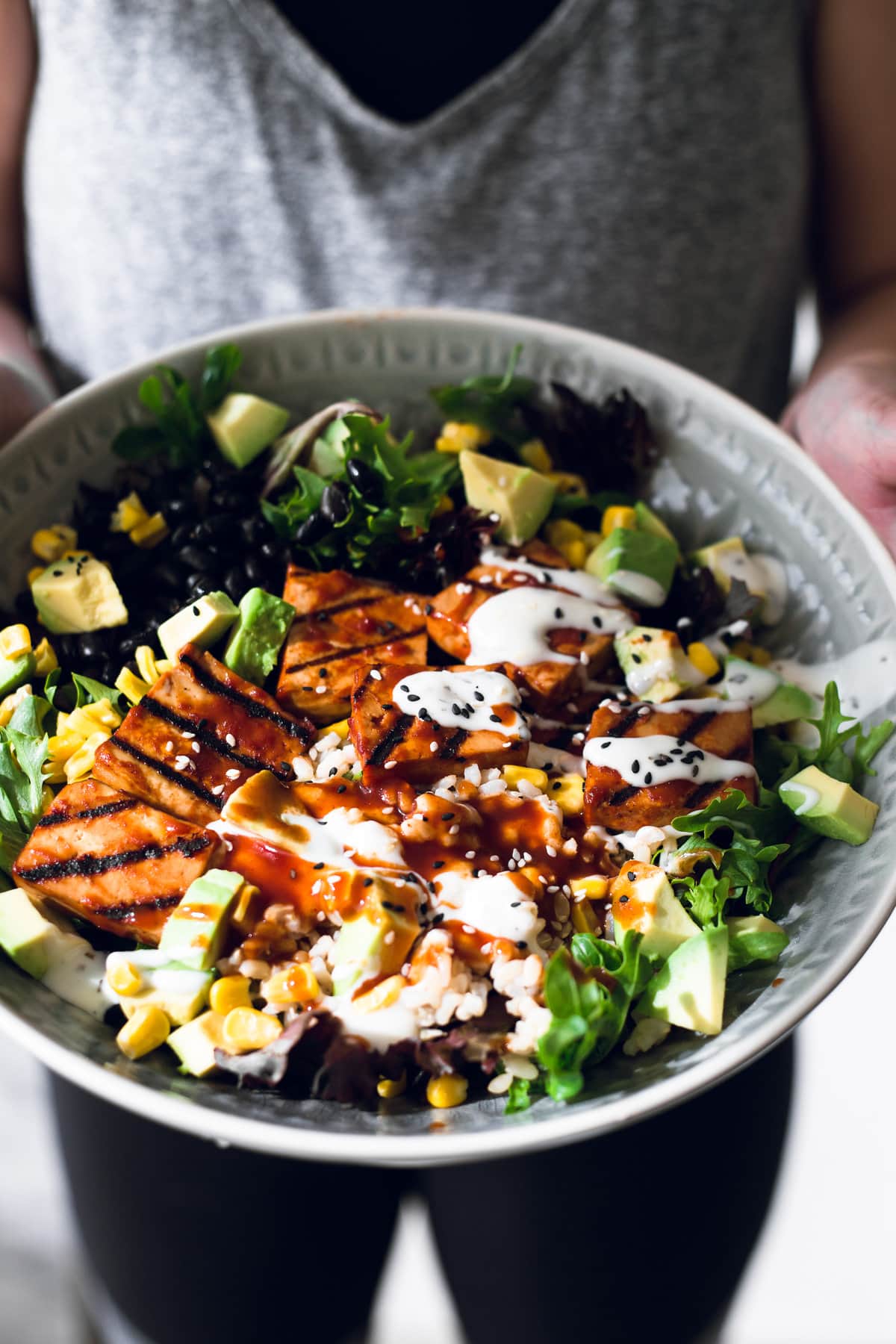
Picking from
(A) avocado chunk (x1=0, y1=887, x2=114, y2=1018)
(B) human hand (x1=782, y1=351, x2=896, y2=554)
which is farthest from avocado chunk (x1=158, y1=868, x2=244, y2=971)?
(B) human hand (x1=782, y1=351, x2=896, y2=554)

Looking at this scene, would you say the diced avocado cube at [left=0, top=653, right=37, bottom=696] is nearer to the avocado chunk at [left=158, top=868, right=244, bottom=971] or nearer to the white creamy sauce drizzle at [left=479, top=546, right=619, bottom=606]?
the avocado chunk at [left=158, top=868, right=244, bottom=971]

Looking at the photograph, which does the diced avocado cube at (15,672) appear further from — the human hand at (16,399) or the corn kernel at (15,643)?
the human hand at (16,399)

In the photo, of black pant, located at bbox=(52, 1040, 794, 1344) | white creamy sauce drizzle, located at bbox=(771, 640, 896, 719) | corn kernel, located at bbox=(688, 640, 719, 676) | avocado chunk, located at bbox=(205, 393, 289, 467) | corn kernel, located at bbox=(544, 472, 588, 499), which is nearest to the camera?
white creamy sauce drizzle, located at bbox=(771, 640, 896, 719)

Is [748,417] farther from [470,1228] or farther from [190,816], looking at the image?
[470,1228]

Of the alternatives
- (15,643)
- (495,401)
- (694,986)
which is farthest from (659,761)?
(15,643)

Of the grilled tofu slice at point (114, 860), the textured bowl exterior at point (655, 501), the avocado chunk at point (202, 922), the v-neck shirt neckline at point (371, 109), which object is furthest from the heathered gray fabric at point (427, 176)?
the avocado chunk at point (202, 922)

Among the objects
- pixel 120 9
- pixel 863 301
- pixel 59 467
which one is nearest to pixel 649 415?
pixel 863 301
